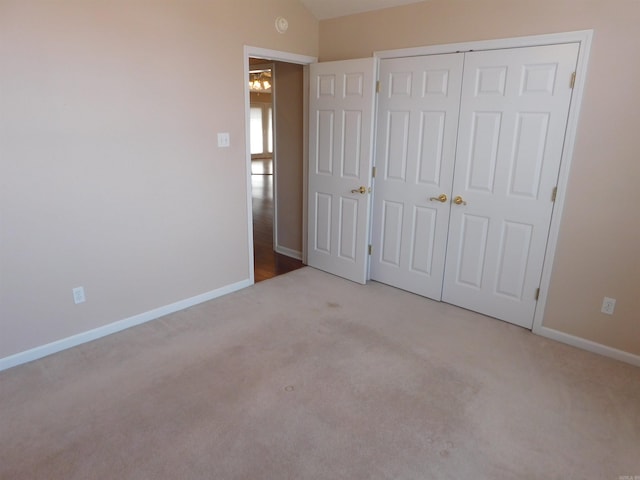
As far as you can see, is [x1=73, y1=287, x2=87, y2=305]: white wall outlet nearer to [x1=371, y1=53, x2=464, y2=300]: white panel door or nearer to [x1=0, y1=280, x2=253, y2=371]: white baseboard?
[x1=0, y1=280, x2=253, y2=371]: white baseboard

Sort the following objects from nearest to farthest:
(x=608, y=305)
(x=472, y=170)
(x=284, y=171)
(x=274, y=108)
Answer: (x=608, y=305), (x=472, y=170), (x=274, y=108), (x=284, y=171)

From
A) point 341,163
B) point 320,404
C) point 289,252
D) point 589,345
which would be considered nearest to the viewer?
point 320,404

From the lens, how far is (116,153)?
109 inches

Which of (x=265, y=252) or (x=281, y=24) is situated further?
(x=265, y=252)

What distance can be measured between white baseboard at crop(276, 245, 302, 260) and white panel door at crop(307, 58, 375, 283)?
43cm

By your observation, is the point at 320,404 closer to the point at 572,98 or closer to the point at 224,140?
the point at 224,140

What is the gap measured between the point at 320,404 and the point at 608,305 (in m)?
2.03

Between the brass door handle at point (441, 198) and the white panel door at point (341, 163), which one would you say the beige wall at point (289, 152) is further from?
the brass door handle at point (441, 198)

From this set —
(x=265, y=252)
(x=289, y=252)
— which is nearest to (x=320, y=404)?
(x=289, y=252)

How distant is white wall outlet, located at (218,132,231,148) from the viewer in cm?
335

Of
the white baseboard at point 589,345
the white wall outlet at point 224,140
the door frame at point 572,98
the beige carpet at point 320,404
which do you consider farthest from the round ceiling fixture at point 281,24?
the white baseboard at point 589,345

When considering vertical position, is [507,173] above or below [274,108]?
below

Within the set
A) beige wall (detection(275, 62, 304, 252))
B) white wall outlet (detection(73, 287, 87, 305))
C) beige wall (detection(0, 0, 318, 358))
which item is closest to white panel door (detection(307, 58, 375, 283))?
beige wall (detection(275, 62, 304, 252))

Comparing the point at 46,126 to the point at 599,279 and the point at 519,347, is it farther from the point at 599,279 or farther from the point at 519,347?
the point at 599,279
